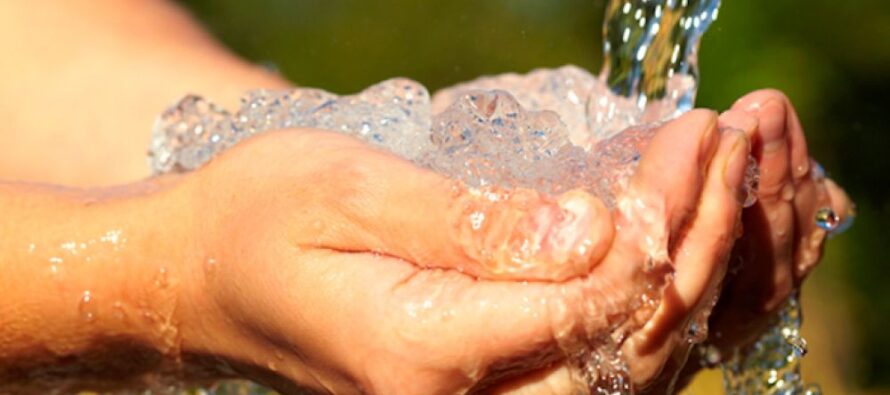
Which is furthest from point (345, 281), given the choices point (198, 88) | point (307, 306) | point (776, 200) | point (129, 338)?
point (198, 88)

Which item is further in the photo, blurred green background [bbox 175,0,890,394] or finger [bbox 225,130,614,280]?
blurred green background [bbox 175,0,890,394]

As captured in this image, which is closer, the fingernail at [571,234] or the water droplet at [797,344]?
the fingernail at [571,234]

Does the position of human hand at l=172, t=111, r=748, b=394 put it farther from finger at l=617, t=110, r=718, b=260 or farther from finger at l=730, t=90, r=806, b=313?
finger at l=730, t=90, r=806, b=313

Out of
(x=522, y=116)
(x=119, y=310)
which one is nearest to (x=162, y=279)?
(x=119, y=310)

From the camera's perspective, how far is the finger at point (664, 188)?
0.91m

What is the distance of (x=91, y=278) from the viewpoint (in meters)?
1.11

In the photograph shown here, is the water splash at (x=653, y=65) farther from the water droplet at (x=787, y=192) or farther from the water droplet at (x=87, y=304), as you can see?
the water droplet at (x=87, y=304)

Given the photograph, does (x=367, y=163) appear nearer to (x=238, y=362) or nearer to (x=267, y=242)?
(x=267, y=242)

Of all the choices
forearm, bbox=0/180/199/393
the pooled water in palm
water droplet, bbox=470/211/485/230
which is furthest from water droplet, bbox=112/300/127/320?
water droplet, bbox=470/211/485/230

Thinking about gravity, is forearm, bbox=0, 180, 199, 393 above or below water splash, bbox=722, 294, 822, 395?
above

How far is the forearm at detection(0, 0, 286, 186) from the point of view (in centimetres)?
158

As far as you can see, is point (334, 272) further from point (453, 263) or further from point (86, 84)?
point (86, 84)

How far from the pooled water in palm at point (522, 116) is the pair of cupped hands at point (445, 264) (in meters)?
0.05

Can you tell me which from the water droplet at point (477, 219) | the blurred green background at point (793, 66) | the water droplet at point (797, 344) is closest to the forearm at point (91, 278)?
the water droplet at point (477, 219)
